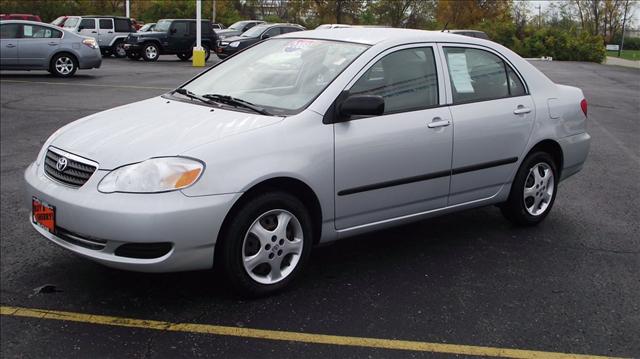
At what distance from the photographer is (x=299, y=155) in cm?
405

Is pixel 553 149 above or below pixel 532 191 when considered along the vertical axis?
above

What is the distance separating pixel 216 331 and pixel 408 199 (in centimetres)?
167

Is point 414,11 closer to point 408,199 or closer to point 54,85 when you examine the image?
point 54,85

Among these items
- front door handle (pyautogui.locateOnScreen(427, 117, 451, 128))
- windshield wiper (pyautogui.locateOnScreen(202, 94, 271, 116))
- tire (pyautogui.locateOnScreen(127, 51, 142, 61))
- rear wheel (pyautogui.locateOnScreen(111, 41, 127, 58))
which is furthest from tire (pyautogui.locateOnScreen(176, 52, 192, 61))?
front door handle (pyautogui.locateOnScreen(427, 117, 451, 128))

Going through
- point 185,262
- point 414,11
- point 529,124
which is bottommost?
point 185,262

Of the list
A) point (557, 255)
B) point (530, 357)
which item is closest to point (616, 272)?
point (557, 255)

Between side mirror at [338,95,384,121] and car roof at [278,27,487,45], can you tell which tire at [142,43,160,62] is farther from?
side mirror at [338,95,384,121]

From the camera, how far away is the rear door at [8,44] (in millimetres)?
17484

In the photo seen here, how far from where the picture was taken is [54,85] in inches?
636

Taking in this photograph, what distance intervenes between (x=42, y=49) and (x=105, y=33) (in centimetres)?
1133

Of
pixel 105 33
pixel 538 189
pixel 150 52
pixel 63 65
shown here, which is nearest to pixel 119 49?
pixel 105 33

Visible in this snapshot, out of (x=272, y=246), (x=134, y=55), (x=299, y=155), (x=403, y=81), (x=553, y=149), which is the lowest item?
(x=272, y=246)

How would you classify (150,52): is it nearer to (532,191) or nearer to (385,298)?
(532,191)

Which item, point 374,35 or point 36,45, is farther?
point 36,45
